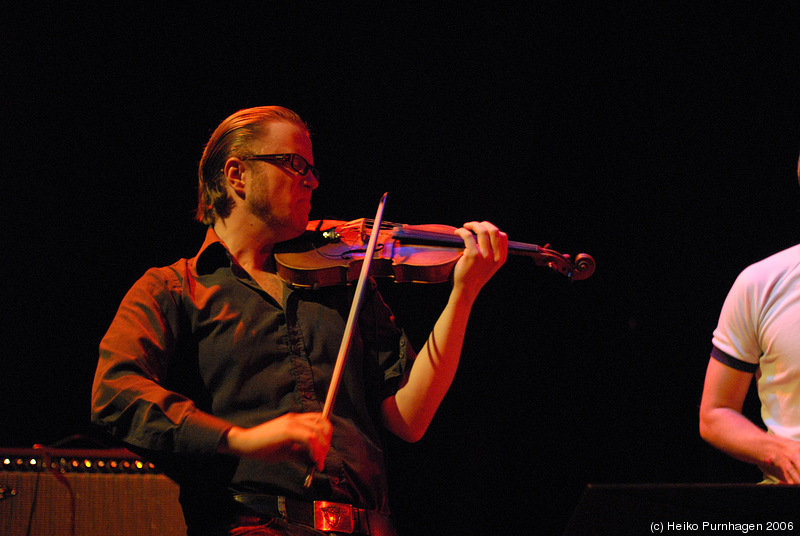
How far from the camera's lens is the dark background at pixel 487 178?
103 inches

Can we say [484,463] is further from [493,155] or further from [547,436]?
[493,155]

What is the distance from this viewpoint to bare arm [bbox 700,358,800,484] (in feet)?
5.29

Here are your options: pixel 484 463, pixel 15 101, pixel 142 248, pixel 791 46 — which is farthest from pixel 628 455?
pixel 15 101

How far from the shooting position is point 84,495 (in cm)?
186

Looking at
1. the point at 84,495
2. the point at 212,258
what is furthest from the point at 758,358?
the point at 84,495

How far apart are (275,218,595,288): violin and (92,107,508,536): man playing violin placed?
0.05 m

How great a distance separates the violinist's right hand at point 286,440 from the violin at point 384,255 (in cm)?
48

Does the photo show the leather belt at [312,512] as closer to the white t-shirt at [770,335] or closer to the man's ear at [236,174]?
the man's ear at [236,174]

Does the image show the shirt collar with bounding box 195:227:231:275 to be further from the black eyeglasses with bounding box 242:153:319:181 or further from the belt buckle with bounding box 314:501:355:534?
the belt buckle with bounding box 314:501:355:534

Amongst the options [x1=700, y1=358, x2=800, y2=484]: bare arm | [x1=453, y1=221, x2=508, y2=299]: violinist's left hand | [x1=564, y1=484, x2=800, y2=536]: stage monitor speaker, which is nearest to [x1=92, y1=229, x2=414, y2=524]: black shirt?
[x1=453, y1=221, x2=508, y2=299]: violinist's left hand

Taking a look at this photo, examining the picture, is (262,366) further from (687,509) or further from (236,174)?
(687,509)

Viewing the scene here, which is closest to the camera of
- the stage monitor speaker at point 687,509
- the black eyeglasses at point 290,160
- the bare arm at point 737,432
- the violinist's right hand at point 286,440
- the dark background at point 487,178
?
the stage monitor speaker at point 687,509

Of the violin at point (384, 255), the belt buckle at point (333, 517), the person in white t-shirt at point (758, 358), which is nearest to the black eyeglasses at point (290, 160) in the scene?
the violin at point (384, 255)

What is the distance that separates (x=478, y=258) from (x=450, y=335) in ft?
0.71
